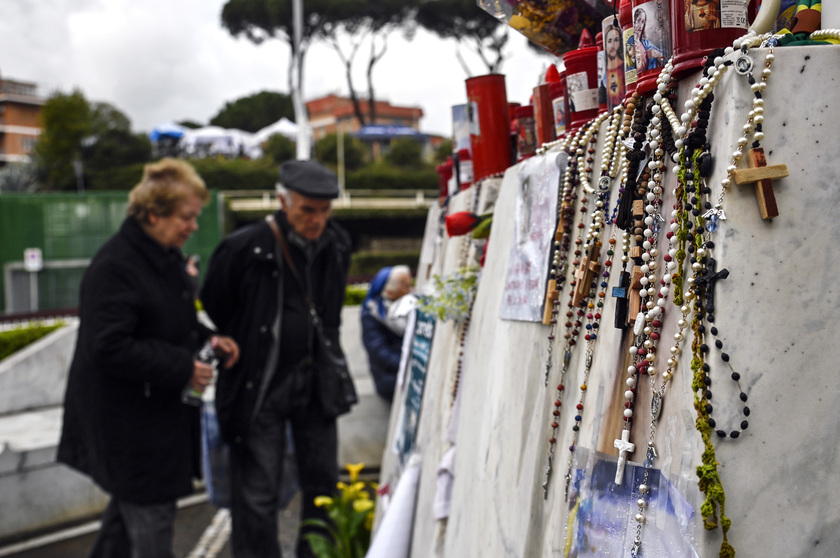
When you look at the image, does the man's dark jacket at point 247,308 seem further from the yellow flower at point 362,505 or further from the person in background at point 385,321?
the person in background at point 385,321

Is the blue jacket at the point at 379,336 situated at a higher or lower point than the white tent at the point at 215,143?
lower

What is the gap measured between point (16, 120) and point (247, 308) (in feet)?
207

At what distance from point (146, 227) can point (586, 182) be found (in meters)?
2.11

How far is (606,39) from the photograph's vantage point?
1.25 meters

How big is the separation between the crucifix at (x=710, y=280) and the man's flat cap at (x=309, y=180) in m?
2.48

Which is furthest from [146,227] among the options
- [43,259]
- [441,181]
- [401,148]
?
[401,148]

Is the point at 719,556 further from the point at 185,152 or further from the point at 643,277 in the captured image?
the point at 185,152

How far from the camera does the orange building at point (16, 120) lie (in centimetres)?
5553

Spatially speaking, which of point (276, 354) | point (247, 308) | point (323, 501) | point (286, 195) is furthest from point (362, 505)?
point (286, 195)

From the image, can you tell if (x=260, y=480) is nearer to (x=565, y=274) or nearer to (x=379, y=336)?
(x=379, y=336)

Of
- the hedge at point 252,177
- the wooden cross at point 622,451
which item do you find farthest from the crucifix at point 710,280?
the hedge at point 252,177

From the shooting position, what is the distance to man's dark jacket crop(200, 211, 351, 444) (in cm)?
319

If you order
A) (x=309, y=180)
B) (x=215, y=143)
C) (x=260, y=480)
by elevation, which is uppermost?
(x=215, y=143)

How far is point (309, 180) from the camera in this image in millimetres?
3281
